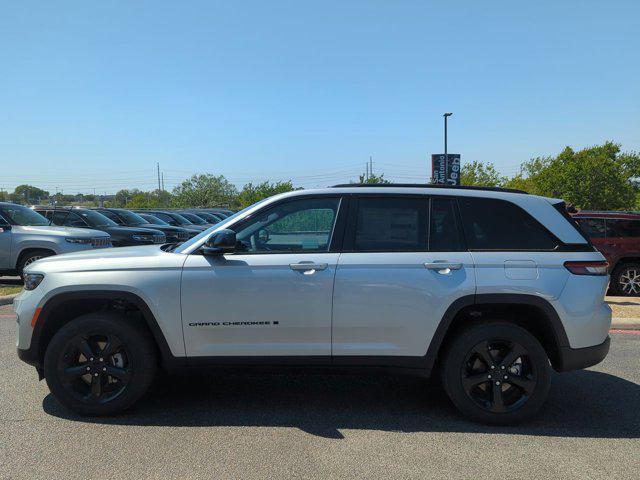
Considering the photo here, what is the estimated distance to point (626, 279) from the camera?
991 cm

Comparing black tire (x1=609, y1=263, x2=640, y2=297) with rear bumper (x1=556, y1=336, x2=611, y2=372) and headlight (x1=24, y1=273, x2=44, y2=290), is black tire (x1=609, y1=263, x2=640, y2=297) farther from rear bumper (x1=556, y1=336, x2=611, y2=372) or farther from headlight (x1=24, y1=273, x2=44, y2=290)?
headlight (x1=24, y1=273, x2=44, y2=290)

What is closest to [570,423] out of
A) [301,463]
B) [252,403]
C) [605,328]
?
[605,328]

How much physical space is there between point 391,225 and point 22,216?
9.59 metres

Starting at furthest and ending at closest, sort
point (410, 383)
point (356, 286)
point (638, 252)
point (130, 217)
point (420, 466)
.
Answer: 1. point (130, 217)
2. point (638, 252)
3. point (410, 383)
4. point (356, 286)
5. point (420, 466)

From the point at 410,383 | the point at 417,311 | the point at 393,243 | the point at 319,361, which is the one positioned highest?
the point at 393,243

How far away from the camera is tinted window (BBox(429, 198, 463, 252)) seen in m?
3.94

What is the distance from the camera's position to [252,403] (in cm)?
431

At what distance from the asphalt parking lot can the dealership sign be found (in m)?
16.8

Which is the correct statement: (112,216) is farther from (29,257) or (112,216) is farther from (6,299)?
(6,299)

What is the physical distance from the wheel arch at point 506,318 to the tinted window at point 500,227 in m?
0.41

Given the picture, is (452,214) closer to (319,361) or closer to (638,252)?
(319,361)

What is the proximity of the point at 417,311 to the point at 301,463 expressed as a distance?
1347 mm

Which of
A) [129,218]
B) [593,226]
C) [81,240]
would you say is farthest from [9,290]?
[593,226]

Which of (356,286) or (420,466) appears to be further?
(356,286)
